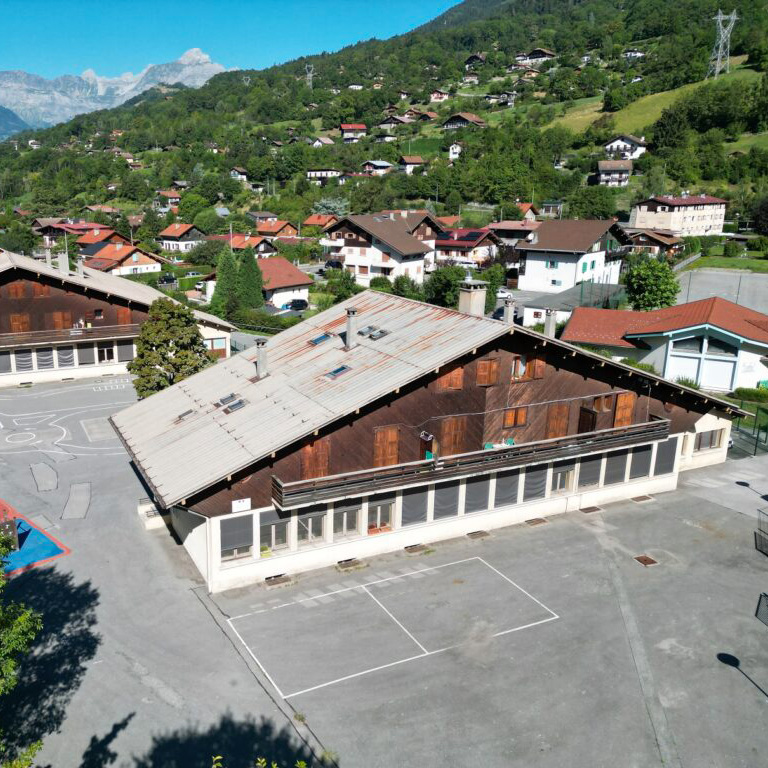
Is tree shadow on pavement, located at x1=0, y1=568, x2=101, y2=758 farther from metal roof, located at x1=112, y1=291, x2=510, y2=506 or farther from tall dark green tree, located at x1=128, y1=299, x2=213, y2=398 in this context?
tall dark green tree, located at x1=128, y1=299, x2=213, y2=398

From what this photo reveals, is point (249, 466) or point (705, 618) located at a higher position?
point (249, 466)

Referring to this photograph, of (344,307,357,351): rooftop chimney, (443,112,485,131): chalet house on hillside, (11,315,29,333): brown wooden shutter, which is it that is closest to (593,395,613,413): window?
(344,307,357,351): rooftop chimney

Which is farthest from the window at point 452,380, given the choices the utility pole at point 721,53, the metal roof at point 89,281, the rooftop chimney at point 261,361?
the utility pole at point 721,53

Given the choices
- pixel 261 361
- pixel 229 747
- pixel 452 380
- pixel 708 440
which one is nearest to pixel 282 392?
pixel 261 361

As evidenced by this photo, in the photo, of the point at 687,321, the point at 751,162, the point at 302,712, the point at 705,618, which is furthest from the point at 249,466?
the point at 751,162

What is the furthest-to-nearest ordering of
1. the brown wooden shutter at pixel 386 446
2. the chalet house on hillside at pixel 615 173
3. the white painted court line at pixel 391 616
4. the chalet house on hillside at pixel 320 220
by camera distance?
the chalet house on hillside at pixel 615 173
the chalet house on hillside at pixel 320 220
the brown wooden shutter at pixel 386 446
the white painted court line at pixel 391 616

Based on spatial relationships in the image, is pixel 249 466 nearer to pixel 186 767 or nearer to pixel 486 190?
pixel 186 767

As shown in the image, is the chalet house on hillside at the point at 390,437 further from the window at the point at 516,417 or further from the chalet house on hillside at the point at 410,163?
the chalet house on hillside at the point at 410,163
